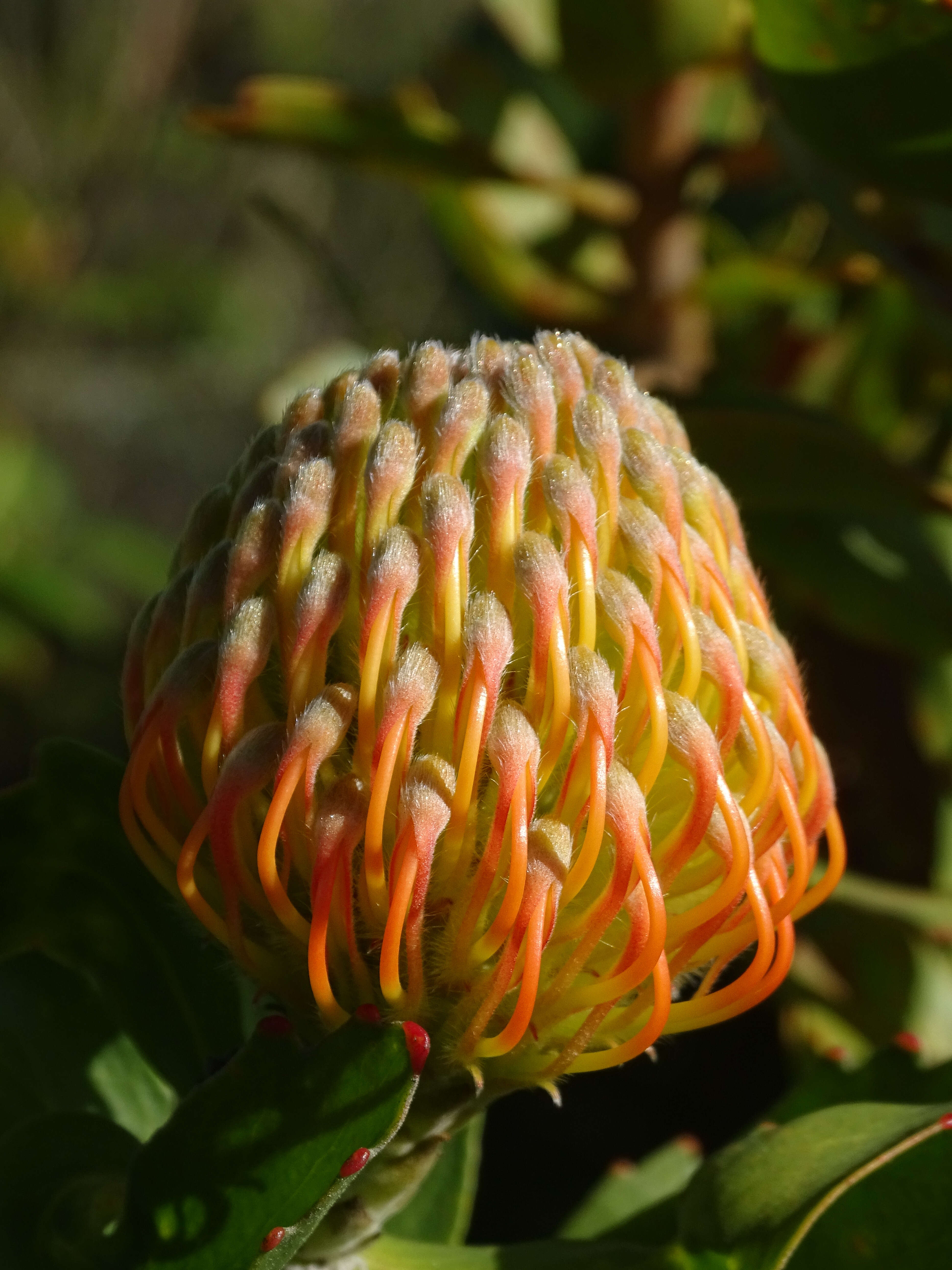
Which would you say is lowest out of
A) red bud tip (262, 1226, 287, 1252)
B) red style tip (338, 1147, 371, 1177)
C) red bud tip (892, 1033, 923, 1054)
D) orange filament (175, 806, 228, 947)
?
red bud tip (892, 1033, 923, 1054)

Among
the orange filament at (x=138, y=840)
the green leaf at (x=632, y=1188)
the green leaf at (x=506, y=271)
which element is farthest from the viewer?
the green leaf at (x=506, y=271)

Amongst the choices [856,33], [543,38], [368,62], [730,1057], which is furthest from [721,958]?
[368,62]

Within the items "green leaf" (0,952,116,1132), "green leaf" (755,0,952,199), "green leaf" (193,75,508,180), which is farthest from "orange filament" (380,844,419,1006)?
"green leaf" (193,75,508,180)

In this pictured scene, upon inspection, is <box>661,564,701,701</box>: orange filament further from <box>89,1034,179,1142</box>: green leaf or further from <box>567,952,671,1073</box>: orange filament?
<box>89,1034,179,1142</box>: green leaf

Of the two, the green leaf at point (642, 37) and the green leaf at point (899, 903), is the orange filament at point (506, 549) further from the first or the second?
the green leaf at point (642, 37)

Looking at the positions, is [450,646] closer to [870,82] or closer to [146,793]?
[146,793]

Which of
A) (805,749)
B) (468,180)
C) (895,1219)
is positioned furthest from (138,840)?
(468,180)

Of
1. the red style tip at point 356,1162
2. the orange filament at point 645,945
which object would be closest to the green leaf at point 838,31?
the orange filament at point 645,945
